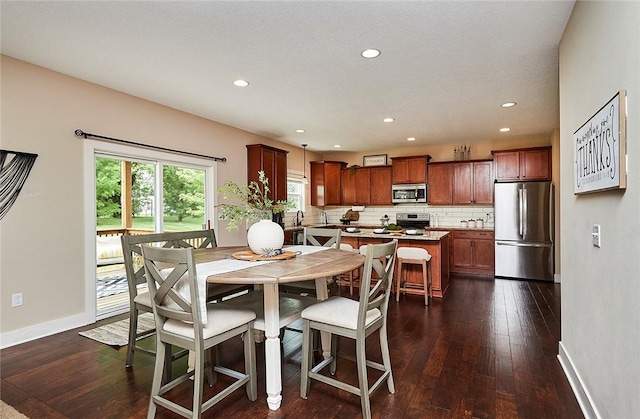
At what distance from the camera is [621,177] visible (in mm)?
1479

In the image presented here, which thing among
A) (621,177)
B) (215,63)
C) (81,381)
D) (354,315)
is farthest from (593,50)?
(81,381)

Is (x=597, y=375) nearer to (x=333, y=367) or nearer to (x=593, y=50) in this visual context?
(x=333, y=367)

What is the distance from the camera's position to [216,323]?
200 centimetres

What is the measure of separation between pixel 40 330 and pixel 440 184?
6319mm

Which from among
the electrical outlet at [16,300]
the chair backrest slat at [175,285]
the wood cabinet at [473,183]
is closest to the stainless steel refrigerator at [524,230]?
the wood cabinet at [473,183]

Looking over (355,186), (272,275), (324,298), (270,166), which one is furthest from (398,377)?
(355,186)

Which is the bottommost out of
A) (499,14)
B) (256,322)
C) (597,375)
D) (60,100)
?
(597,375)

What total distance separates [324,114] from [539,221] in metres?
3.93

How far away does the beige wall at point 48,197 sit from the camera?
119 inches

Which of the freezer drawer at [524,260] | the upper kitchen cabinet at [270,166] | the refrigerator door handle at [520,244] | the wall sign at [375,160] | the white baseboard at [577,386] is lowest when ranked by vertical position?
the white baseboard at [577,386]

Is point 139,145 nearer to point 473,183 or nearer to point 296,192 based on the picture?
point 296,192

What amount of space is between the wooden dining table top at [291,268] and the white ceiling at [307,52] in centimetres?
168

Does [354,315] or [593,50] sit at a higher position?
[593,50]

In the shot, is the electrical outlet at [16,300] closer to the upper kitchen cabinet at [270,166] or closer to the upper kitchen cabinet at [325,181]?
the upper kitchen cabinet at [270,166]
